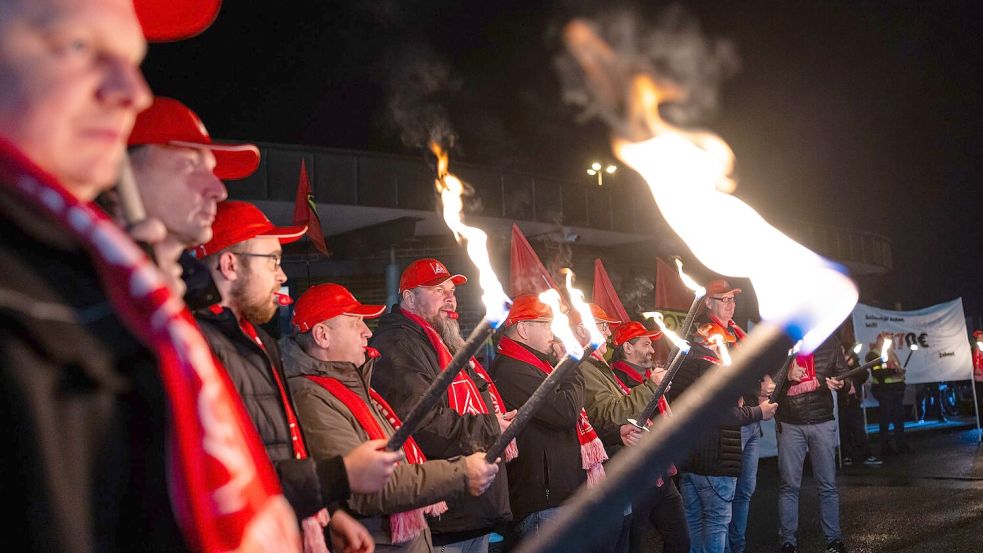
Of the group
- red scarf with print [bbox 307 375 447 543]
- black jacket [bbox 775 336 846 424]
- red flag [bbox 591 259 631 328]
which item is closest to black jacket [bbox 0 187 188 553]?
red scarf with print [bbox 307 375 447 543]

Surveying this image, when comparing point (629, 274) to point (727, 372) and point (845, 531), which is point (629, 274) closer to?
point (845, 531)

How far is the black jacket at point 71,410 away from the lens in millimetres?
928

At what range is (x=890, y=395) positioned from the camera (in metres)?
16.0

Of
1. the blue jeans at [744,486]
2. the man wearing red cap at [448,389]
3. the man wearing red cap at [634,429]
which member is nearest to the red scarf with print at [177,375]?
the man wearing red cap at [448,389]

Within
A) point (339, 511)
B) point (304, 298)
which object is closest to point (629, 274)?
Answer: point (304, 298)

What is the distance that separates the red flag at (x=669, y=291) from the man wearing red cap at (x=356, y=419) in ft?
31.2

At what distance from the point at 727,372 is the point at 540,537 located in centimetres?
35

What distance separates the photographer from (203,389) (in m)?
1.08

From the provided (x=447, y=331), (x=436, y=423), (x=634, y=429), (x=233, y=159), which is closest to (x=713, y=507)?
(x=634, y=429)

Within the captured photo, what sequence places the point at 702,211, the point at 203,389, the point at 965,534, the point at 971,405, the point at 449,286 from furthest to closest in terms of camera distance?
the point at 971,405 < the point at 965,534 < the point at 449,286 < the point at 702,211 < the point at 203,389

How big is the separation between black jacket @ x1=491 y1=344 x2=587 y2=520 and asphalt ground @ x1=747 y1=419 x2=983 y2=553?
375 centimetres

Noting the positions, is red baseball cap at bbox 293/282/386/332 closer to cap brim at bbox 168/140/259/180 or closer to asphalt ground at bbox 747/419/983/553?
cap brim at bbox 168/140/259/180

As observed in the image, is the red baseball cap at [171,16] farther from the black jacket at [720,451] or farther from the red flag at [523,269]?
the red flag at [523,269]

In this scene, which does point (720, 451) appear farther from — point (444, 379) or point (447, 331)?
point (444, 379)
